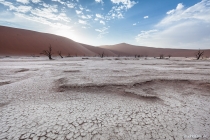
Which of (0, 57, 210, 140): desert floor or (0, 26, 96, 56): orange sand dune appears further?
(0, 26, 96, 56): orange sand dune

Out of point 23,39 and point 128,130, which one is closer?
point 128,130

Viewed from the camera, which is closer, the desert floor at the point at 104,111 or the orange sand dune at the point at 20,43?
the desert floor at the point at 104,111

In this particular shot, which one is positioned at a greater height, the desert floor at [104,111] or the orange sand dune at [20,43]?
the orange sand dune at [20,43]

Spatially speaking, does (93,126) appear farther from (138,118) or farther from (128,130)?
(138,118)

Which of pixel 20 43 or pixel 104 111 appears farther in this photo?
pixel 20 43

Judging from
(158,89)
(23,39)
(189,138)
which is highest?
(23,39)

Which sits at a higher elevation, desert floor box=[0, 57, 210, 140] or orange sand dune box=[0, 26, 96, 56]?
orange sand dune box=[0, 26, 96, 56]

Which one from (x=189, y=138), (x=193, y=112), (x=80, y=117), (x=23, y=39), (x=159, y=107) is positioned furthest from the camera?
(x=23, y=39)

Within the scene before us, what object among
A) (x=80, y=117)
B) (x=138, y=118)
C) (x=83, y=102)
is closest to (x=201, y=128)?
(x=138, y=118)

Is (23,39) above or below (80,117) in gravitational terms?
above

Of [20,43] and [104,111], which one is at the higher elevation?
[20,43]

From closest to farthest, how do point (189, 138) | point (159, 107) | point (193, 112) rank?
1. point (189, 138)
2. point (193, 112)
3. point (159, 107)

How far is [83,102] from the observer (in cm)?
241

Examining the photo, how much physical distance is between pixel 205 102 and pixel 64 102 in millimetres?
3324
